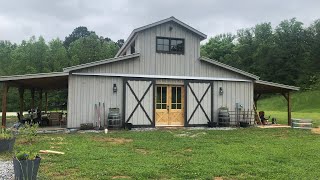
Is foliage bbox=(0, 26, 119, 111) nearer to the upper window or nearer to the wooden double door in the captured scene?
the wooden double door

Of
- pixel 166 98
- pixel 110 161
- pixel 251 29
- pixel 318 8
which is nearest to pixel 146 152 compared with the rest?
pixel 110 161

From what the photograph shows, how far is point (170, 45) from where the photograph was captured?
1528cm

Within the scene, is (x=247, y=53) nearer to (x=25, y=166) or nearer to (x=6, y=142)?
(x=6, y=142)

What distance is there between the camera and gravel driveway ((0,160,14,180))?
19.0ft

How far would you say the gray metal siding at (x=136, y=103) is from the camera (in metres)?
14.5

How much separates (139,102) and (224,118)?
4.06 m

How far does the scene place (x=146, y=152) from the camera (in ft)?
28.1

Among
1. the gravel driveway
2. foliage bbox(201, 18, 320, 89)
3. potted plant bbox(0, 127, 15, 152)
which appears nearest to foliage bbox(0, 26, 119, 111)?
foliage bbox(201, 18, 320, 89)

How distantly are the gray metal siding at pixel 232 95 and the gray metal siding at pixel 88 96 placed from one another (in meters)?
4.62

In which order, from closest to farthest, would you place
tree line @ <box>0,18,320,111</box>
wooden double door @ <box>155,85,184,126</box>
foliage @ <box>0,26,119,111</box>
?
1. wooden double door @ <box>155,85,184,126</box>
2. foliage @ <box>0,26,119,111</box>
3. tree line @ <box>0,18,320,111</box>

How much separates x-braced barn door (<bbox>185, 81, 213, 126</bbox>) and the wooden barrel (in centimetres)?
45

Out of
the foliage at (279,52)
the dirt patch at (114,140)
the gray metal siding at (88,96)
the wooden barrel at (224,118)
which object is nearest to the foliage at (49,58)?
the foliage at (279,52)

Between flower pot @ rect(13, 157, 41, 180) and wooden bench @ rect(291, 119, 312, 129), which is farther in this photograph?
wooden bench @ rect(291, 119, 312, 129)

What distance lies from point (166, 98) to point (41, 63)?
106 feet
